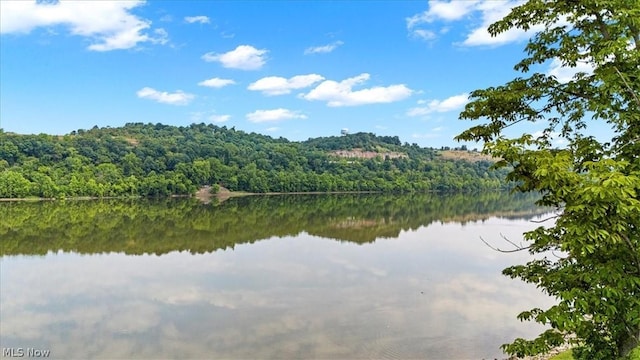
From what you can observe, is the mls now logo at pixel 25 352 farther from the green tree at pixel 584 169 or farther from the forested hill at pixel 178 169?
the forested hill at pixel 178 169

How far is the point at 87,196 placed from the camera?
310ft

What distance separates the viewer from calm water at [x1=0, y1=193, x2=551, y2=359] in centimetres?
1522

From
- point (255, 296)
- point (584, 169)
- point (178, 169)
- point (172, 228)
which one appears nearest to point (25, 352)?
point (255, 296)

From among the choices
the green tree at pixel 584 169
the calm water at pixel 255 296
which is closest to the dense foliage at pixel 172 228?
the calm water at pixel 255 296

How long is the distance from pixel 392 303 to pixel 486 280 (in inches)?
308

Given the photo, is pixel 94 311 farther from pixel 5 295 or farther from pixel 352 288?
pixel 352 288

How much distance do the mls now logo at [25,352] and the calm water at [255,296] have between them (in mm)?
281

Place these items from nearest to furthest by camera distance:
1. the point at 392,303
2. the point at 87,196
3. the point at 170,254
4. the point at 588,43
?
the point at 588,43, the point at 392,303, the point at 170,254, the point at 87,196

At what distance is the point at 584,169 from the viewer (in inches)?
225

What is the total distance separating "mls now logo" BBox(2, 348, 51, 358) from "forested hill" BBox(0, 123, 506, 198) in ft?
271

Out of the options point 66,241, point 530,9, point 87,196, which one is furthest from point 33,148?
point 530,9

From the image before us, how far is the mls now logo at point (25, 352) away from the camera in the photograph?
13.8m

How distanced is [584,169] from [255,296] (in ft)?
57.8

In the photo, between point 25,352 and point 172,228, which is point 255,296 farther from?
point 172,228
